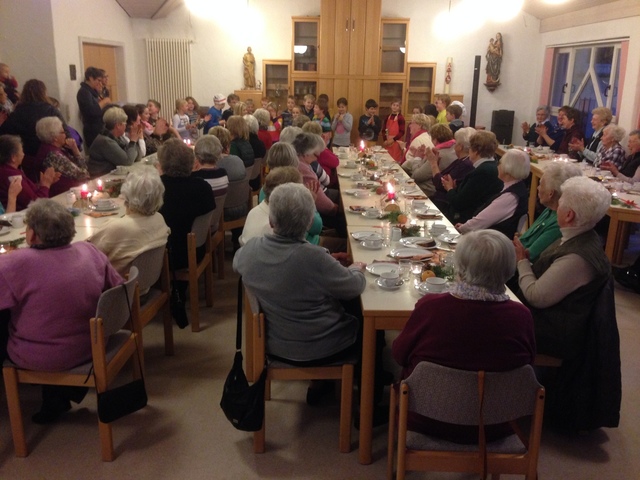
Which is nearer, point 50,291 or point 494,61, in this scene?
point 50,291

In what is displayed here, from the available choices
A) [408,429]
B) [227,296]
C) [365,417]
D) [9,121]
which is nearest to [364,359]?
[365,417]

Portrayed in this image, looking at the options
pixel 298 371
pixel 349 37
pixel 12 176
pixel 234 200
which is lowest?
pixel 298 371

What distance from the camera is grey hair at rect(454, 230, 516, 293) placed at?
1.96 metres

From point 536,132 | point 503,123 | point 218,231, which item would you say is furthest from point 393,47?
point 218,231

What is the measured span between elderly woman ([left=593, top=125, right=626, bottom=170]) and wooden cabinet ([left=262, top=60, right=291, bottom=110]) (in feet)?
18.3

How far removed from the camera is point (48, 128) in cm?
445

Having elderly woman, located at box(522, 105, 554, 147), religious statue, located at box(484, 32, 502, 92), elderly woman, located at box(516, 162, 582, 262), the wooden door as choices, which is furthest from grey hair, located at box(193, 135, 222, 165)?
religious statue, located at box(484, 32, 502, 92)

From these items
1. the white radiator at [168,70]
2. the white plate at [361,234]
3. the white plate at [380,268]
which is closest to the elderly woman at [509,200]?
the white plate at [361,234]

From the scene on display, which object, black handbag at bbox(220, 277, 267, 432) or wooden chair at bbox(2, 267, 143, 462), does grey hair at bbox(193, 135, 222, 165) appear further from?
black handbag at bbox(220, 277, 267, 432)

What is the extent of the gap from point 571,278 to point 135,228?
213 cm

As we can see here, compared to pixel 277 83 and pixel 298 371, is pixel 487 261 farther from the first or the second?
pixel 277 83

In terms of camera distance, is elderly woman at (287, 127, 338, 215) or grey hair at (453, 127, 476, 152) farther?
grey hair at (453, 127, 476, 152)

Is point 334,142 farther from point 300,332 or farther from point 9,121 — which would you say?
point 300,332

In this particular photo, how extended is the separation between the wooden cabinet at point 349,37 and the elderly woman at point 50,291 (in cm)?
801
